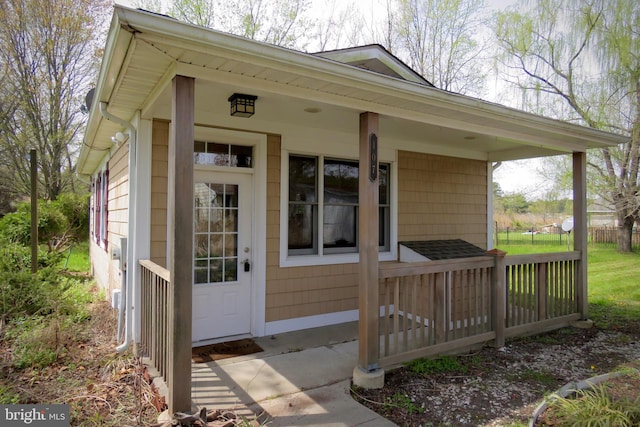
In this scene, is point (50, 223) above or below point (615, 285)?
above

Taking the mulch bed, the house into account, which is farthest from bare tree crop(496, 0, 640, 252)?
the mulch bed

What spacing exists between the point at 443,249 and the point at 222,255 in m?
3.23

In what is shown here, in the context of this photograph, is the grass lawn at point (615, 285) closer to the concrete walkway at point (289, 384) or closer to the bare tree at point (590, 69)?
the bare tree at point (590, 69)

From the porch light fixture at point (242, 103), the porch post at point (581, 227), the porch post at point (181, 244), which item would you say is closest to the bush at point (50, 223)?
the porch light fixture at point (242, 103)

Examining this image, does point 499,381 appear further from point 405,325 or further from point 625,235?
point 625,235

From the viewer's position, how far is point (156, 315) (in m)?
3.19

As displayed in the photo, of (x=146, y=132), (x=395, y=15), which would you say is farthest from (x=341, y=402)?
(x=395, y=15)

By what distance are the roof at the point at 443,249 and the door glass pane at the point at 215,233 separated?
101 inches

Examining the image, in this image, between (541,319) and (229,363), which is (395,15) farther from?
(229,363)

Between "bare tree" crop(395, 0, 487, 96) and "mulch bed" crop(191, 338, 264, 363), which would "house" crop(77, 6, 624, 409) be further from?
"bare tree" crop(395, 0, 487, 96)

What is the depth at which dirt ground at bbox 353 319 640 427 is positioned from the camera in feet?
9.76

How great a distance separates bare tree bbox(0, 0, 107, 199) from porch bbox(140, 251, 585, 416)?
1631 cm

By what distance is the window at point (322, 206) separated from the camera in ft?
16.3

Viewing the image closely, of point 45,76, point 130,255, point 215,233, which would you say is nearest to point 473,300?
point 215,233
